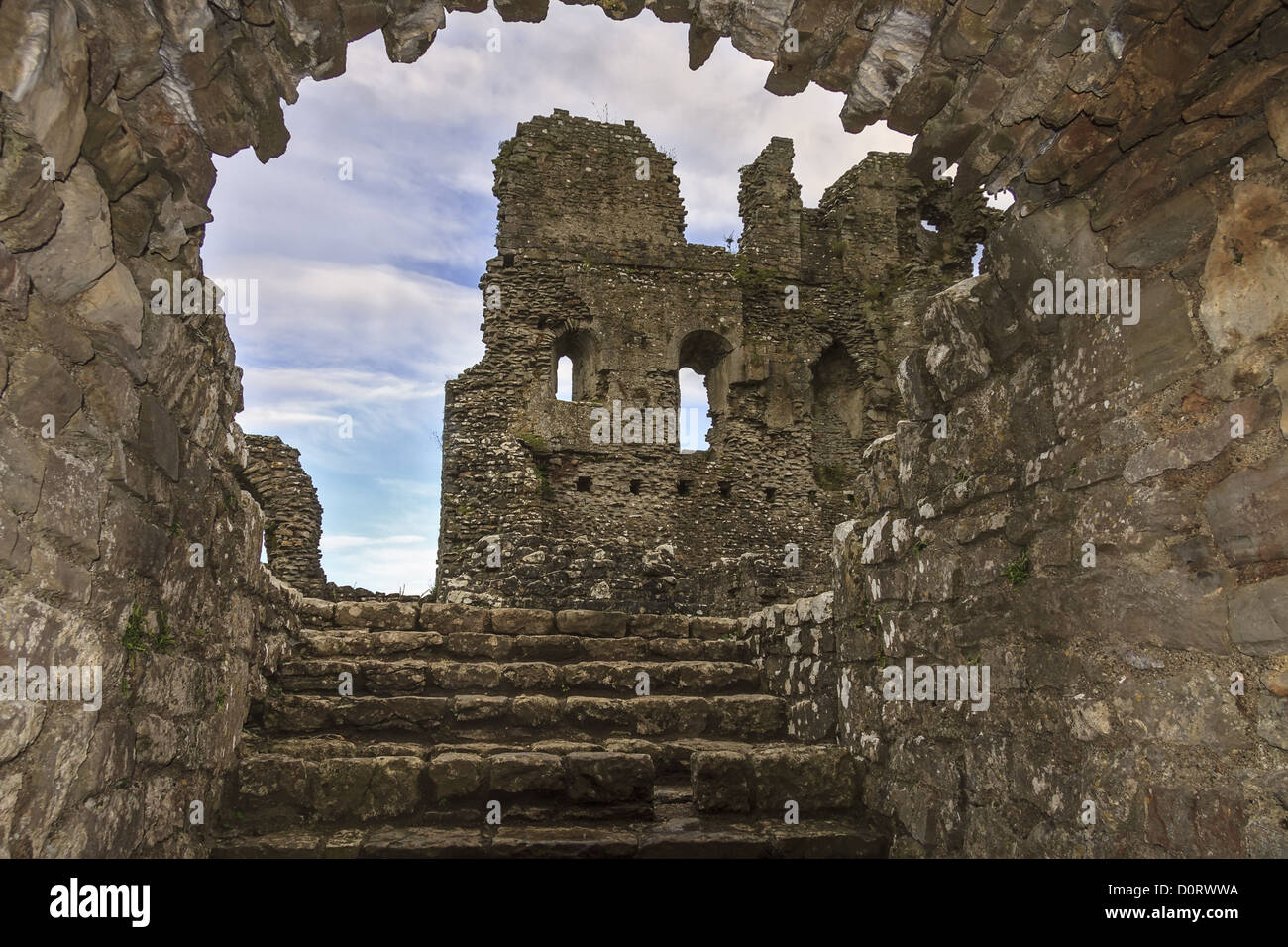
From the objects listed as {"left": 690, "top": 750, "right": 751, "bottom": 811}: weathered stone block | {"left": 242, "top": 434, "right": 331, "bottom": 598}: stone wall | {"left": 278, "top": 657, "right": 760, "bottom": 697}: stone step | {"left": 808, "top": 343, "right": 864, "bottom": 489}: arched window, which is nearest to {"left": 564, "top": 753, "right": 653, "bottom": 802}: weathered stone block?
{"left": 690, "top": 750, "right": 751, "bottom": 811}: weathered stone block

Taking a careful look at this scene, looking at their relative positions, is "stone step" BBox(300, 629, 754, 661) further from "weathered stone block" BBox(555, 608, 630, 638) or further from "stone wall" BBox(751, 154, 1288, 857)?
→ "stone wall" BBox(751, 154, 1288, 857)

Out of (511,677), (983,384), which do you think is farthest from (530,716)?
(983,384)

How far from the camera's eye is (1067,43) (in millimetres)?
2795

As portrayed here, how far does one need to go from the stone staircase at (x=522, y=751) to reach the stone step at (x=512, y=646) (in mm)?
11

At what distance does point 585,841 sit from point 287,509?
35.2 feet

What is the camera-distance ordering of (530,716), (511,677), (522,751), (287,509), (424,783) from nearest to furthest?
(424,783) < (522,751) < (530,716) < (511,677) < (287,509)

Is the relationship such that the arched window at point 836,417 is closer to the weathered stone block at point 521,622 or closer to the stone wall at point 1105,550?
the weathered stone block at point 521,622

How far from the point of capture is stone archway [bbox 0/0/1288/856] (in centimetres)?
228

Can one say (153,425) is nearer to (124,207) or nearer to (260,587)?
(124,207)

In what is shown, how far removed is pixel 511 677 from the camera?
219 inches

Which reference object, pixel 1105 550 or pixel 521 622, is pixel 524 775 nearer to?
pixel 521 622

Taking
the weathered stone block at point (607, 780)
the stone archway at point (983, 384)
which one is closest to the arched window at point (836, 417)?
the weathered stone block at point (607, 780)

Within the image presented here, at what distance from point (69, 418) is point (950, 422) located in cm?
322
